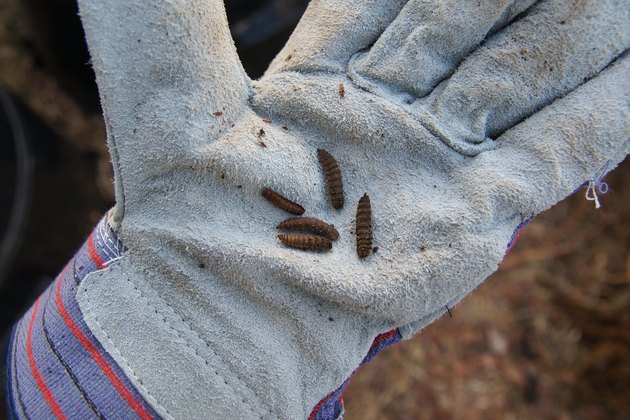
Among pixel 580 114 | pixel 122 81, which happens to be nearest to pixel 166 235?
pixel 122 81

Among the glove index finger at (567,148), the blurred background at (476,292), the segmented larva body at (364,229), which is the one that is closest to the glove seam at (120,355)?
the segmented larva body at (364,229)

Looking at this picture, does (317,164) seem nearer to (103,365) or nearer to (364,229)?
(364,229)

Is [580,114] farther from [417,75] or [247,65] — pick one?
[247,65]

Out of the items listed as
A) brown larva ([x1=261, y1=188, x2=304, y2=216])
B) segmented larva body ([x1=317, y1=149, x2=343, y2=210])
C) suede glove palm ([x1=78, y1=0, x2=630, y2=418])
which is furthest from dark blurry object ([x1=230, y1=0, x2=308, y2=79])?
brown larva ([x1=261, y1=188, x2=304, y2=216])

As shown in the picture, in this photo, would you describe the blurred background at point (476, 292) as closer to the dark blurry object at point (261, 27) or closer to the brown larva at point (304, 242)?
the dark blurry object at point (261, 27)

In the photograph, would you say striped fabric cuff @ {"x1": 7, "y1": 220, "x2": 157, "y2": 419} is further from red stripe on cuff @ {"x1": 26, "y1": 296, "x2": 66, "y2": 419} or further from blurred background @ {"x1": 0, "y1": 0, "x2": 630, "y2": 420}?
blurred background @ {"x1": 0, "y1": 0, "x2": 630, "y2": 420}

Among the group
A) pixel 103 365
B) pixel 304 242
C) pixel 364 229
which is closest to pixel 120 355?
pixel 103 365
